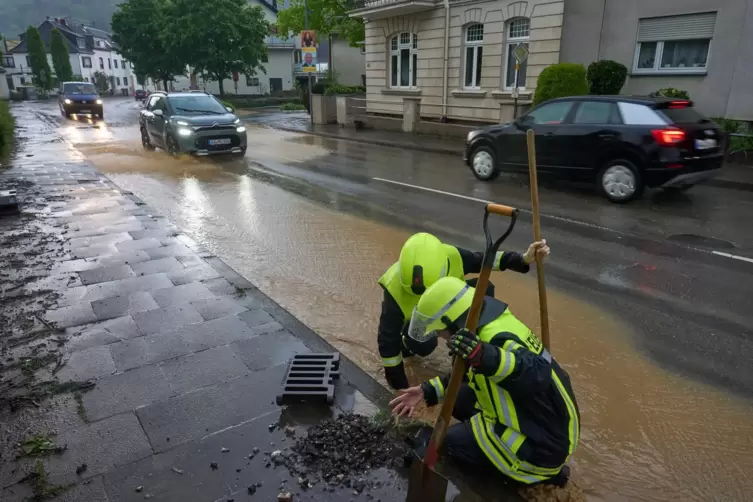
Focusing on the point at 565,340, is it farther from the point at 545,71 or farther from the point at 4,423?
the point at 545,71

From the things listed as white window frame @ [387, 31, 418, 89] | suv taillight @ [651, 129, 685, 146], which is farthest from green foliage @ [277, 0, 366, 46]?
suv taillight @ [651, 129, 685, 146]

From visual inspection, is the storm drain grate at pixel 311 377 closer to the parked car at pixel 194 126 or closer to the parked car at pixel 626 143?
the parked car at pixel 626 143

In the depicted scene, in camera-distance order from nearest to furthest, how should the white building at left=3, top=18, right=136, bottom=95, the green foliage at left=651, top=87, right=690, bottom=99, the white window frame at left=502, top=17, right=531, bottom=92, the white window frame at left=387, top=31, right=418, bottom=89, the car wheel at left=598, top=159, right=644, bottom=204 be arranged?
the car wheel at left=598, top=159, right=644, bottom=204 < the green foliage at left=651, top=87, right=690, bottom=99 < the white window frame at left=502, top=17, right=531, bottom=92 < the white window frame at left=387, top=31, right=418, bottom=89 < the white building at left=3, top=18, right=136, bottom=95

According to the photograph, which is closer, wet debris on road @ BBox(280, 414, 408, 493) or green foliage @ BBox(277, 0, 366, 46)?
wet debris on road @ BBox(280, 414, 408, 493)

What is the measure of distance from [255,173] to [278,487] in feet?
33.8

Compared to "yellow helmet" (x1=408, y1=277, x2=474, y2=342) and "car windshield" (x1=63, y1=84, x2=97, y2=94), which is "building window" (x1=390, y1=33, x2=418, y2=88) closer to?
"car windshield" (x1=63, y1=84, x2=97, y2=94)

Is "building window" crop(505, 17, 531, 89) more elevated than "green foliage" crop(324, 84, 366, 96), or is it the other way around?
"building window" crop(505, 17, 531, 89)

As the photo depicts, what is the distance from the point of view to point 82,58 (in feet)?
269

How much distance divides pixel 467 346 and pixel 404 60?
71.0ft

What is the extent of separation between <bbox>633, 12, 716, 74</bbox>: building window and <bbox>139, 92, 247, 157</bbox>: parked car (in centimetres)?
1095

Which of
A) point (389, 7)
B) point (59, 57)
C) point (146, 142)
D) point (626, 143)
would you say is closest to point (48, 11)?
point (59, 57)

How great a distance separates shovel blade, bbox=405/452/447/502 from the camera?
2518 mm

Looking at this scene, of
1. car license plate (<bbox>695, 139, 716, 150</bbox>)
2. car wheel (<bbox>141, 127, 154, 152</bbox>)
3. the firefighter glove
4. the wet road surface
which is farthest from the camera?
car wheel (<bbox>141, 127, 154, 152</bbox>)

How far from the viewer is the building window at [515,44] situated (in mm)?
17163
